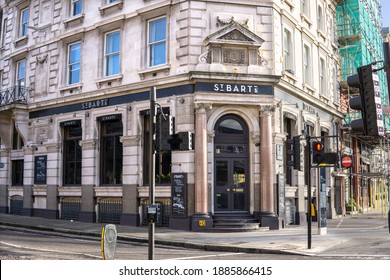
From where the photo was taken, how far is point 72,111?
22.9 metres

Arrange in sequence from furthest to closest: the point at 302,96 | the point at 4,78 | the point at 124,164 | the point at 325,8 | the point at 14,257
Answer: the point at 4,78 → the point at 325,8 → the point at 302,96 → the point at 124,164 → the point at 14,257

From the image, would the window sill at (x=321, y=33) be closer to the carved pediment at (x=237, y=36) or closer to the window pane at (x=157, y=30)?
the carved pediment at (x=237, y=36)

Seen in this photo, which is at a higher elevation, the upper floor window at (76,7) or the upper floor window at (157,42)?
the upper floor window at (76,7)

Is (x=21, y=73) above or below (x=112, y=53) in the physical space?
above

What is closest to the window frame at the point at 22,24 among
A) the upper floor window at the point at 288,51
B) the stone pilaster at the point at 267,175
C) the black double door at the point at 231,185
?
the upper floor window at the point at 288,51

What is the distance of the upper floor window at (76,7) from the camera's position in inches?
929

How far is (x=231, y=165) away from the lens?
19.2m

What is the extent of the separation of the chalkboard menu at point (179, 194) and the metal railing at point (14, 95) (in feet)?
36.7

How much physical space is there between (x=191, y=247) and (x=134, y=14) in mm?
11017

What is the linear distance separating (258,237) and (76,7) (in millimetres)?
14901

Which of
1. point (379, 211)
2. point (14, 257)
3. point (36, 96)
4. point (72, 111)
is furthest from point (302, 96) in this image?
point (14, 257)

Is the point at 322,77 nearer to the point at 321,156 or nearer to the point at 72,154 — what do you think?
the point at 321,156

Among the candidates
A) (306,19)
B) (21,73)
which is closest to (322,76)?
(306,19)

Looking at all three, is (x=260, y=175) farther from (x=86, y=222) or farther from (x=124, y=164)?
(x=86, y=222)
